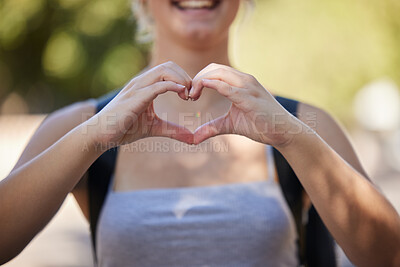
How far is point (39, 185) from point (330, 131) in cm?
117

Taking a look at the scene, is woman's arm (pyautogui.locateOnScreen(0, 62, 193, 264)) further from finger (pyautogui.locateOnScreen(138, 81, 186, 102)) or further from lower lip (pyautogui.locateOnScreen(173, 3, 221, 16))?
lower lip (pyautogui.locateOnScreen(173, 3, 221, 16))

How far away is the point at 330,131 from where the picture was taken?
1.95 metres

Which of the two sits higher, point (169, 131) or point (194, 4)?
point (194, 4)

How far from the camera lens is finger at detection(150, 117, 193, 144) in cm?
162

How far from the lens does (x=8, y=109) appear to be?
1533 cm

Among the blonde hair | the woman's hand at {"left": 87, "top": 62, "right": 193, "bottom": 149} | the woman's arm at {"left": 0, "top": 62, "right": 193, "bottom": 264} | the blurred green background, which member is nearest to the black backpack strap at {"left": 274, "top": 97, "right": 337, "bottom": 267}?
Answer: the woman's arm at {"left": 0, "top": 62, "right": 193, "bottom": 264}

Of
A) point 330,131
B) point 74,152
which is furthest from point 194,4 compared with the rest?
point 74,152

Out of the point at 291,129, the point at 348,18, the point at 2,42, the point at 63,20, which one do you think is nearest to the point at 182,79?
the point at 291,129

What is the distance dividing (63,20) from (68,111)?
40.6 feet

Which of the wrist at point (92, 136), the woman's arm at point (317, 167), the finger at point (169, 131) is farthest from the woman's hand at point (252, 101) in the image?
the wrist at point (92, 136)

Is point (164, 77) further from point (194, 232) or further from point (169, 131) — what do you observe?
point (194, 232)

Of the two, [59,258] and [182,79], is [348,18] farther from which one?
[182,79]

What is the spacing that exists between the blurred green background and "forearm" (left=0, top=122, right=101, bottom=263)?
8.42 m

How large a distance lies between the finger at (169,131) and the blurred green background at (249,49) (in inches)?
331
